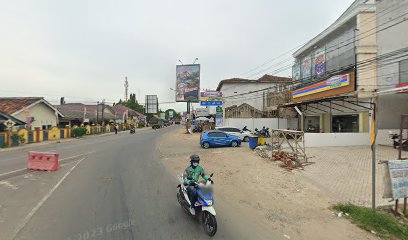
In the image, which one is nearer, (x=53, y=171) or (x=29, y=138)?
(x=53, y=171)

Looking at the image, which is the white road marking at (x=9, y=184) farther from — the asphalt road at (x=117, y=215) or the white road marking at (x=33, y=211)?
the white road marking at (x=33, y=211)

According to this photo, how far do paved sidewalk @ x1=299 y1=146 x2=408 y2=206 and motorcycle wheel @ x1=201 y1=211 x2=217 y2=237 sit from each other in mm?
4498

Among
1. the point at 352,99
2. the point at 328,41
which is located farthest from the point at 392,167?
the point at 328,41

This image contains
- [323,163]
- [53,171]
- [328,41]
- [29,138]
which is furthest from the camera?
[29,138]

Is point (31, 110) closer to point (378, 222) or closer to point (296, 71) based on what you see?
point (296, 71)

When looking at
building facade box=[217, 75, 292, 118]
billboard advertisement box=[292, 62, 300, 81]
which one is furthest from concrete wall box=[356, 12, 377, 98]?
building facade box=[217, 75, 292, 118]

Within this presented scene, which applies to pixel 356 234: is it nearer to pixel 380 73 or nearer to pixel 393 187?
pixel 393 187


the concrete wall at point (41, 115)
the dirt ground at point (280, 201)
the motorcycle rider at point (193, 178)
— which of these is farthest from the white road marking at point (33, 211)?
the concrete wall at point (41, 115)

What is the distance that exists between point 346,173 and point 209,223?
786cm

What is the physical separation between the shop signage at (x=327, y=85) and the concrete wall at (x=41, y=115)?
105 feet

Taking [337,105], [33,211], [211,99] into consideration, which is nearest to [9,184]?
[33,211]

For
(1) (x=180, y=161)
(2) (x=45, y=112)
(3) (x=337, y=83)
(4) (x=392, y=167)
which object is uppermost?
(3) (x=337, y=83)

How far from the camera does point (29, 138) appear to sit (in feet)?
83.2

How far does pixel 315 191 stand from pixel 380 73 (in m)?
15.0
